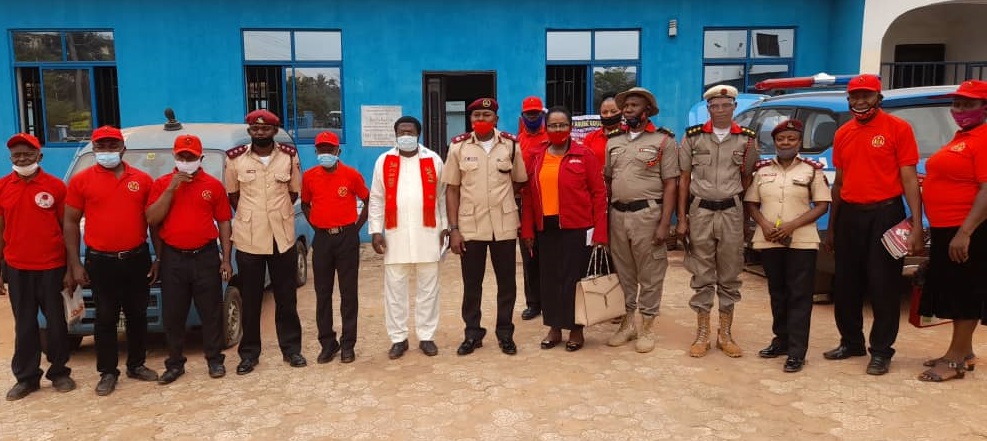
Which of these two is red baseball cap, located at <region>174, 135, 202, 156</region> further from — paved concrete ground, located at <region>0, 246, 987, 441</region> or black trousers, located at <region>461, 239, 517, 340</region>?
black trousers, located at <region>461, 239, 517, 340</region>

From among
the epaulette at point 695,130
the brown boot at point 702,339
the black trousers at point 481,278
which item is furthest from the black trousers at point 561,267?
the epaulette at point 695,130

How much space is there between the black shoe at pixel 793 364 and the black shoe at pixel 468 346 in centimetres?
212

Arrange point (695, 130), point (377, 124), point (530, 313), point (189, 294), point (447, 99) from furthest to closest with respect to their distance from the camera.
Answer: point (447, 99), point (377, 124), point (530, 313), point (695, 130), point (189, 294)

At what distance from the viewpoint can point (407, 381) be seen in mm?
4531

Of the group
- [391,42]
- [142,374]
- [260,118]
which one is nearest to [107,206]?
[260,118]

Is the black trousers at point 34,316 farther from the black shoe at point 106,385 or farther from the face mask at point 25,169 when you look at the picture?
the face mask at point 25,169

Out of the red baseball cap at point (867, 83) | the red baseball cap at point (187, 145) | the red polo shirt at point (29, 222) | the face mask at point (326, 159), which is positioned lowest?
the red polo shirt at point (29, 222)

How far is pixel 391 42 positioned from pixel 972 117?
305 inches

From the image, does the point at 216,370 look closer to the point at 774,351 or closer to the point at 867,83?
the point at 774,351

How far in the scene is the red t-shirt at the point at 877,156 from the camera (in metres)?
4.28

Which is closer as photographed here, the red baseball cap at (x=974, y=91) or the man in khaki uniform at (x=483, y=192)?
the red baseball cap at (x=974, y=91)

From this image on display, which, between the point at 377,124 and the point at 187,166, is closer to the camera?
the point at 187,166

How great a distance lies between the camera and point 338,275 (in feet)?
15.8

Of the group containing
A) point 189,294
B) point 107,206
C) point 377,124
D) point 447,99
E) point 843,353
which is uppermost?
point 447,99
